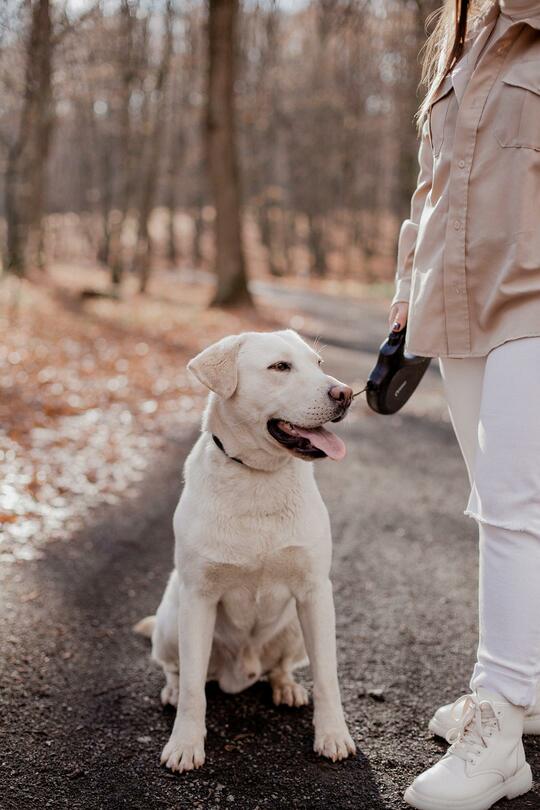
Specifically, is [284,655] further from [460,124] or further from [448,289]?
[460,124]

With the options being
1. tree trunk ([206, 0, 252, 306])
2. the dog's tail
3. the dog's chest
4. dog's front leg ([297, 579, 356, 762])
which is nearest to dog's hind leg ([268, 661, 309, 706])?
dog's front leg ([297, 579, 356, 762])

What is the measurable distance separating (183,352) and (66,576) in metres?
7.84

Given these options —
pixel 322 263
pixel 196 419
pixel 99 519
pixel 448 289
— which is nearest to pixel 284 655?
pixel 448 289

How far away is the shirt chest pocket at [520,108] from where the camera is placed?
242cm

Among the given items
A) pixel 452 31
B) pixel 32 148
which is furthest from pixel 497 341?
pixel 32 148

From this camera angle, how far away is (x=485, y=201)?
2527 millimetres

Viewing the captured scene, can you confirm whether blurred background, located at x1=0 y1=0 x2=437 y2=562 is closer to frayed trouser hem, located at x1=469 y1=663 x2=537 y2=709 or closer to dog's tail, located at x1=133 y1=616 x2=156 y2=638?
dog's tail, located at x1=133 y1=616 x2=156 y2=638

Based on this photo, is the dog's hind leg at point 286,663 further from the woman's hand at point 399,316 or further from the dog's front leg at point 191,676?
the woman's hand at point 399,316

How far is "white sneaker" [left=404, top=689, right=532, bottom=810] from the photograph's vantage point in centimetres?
242

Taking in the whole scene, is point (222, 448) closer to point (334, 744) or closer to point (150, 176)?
point (334, 744)

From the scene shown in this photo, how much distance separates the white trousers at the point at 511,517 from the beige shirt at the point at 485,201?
129mm

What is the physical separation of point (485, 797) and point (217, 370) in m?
1.64

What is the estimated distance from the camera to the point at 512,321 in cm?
244

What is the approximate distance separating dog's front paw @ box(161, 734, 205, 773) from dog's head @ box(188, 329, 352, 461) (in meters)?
1.06
